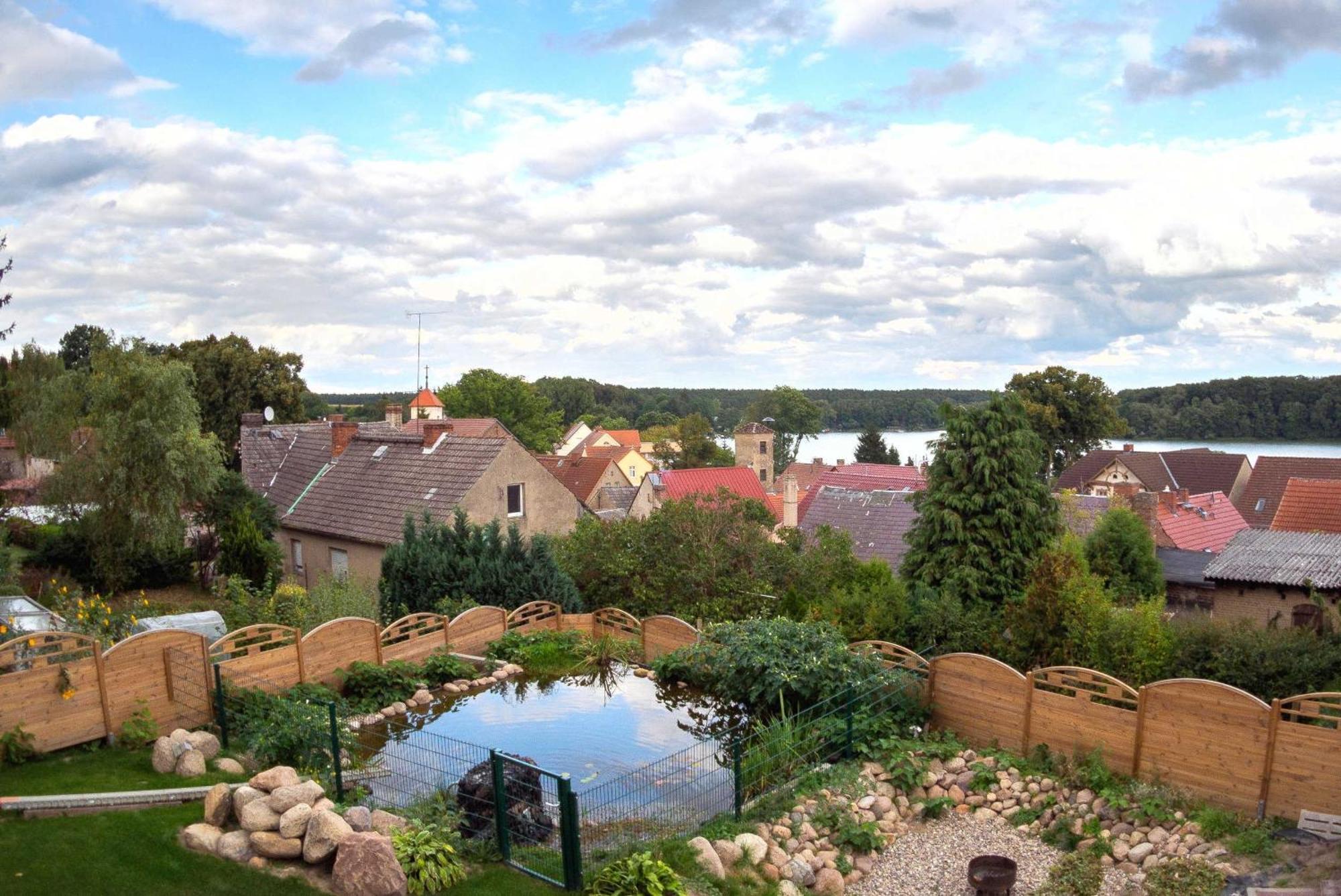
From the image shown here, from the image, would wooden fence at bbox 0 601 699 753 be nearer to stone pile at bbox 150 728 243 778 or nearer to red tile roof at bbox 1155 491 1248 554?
stone pile at bbox 150 728 243 778

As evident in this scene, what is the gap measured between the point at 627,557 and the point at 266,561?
448 inches

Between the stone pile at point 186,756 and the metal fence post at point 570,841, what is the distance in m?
5.11

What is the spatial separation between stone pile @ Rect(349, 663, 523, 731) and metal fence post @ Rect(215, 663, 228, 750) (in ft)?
5.63

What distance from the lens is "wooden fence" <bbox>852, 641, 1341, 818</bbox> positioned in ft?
34.5

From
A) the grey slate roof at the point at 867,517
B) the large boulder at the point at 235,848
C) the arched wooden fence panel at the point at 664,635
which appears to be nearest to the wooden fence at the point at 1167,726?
the arched wooden fence panel at the point at 664,635

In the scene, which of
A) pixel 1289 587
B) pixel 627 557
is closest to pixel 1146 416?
pixel 1289 587

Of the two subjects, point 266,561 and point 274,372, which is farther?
point 274,372

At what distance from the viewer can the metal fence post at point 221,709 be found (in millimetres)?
12641

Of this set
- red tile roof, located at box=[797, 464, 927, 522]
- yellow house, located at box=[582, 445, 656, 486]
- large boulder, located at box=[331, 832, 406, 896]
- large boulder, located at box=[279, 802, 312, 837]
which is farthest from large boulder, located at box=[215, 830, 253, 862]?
yellow house, located at box=[582, 445, 656, 486]

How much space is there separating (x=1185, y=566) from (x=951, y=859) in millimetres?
19930

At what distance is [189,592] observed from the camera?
1073 inches

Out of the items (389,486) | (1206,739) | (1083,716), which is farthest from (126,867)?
(389,486)

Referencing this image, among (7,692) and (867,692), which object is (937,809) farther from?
(7,692)

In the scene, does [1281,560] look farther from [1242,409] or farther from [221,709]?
[1242,409]
